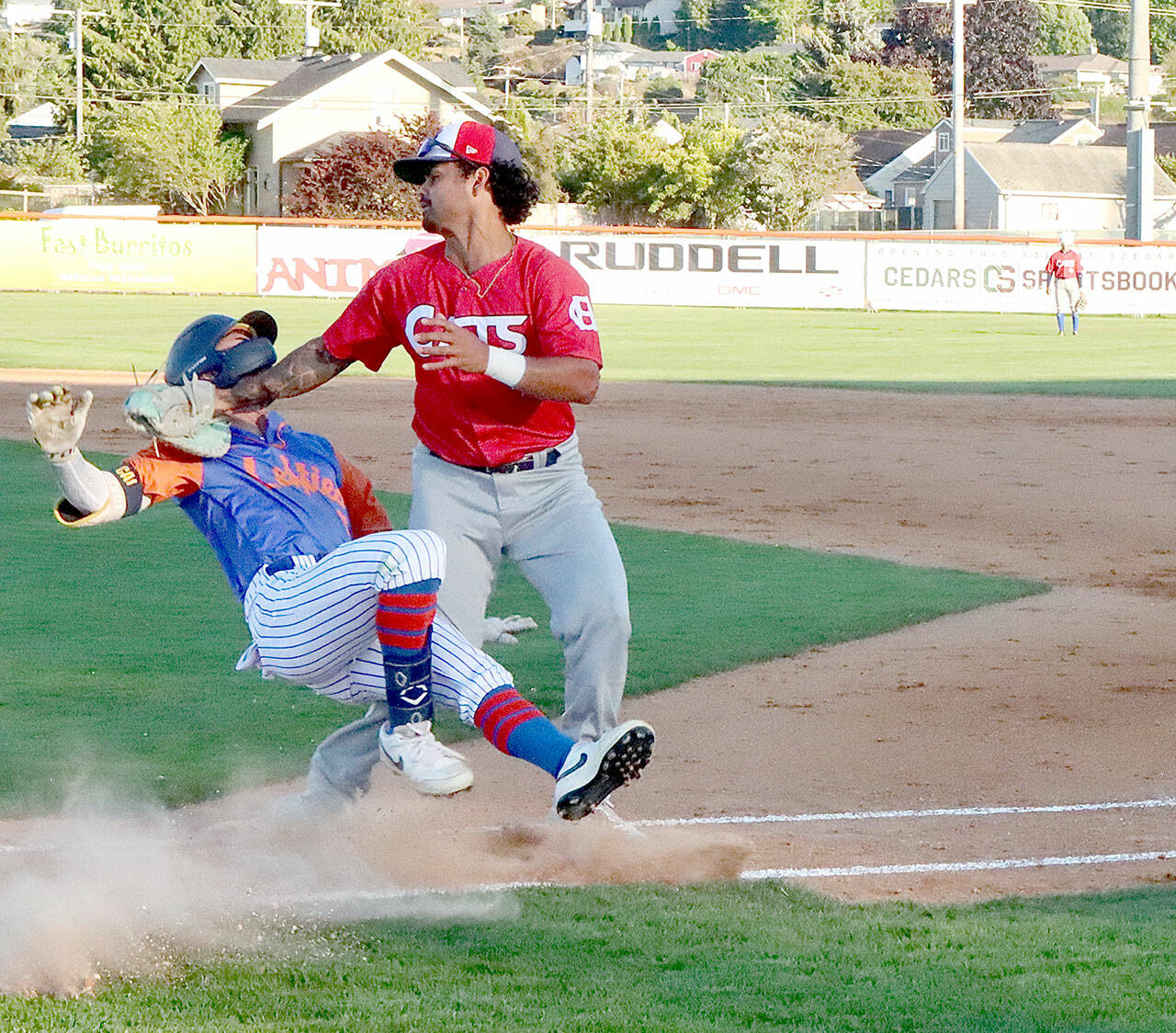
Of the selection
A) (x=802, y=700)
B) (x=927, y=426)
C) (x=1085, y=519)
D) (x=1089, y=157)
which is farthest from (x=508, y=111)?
(x=802, y=700)

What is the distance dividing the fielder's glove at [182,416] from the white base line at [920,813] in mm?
1854

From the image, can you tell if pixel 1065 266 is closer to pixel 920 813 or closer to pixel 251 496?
pixel 920 813

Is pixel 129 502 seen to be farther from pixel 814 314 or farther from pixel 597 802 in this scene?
pixel 814 314

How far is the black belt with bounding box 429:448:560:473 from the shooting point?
4930mm

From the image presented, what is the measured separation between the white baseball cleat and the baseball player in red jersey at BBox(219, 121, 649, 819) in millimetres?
558

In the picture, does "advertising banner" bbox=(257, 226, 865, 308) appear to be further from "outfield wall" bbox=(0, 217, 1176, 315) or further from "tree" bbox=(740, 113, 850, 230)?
"tree" bbox=(740, 113, 850, 230)

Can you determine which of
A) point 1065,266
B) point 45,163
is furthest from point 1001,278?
point 45,163

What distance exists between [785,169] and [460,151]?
61598mm

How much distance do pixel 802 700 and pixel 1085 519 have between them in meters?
5.35

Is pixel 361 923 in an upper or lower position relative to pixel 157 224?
lower

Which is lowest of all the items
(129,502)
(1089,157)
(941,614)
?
(941,614)

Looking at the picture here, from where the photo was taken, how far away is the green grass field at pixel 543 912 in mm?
3664

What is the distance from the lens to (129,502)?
4312 mm

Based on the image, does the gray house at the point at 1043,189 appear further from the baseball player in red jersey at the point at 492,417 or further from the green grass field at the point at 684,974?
the green grass field at the point at 684,974
